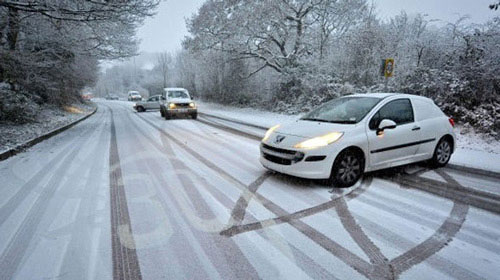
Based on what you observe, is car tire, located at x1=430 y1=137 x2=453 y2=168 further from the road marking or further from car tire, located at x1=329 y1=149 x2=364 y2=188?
car tire, located at x1=329 y1=149 x2=364 y2=188

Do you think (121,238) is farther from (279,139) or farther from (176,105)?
(176,105)

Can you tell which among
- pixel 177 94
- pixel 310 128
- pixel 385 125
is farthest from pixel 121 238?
pixel 177 94

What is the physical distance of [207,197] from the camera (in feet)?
13.3

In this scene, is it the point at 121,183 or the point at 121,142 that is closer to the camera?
the point at 121,183

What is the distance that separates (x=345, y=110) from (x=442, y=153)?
97.3 inches

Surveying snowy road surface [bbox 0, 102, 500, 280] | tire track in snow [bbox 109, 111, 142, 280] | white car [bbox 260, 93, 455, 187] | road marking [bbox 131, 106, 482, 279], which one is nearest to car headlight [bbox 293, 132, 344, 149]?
white car [bbox 260, 93, 455, 187]

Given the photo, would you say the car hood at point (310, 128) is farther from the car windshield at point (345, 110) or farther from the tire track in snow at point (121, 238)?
the tire track in snow at point (121, 238)

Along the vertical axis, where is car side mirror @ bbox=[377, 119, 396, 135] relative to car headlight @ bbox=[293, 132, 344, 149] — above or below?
above

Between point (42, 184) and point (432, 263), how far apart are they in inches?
226

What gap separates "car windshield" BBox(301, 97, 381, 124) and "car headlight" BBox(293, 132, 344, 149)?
22.5 inches

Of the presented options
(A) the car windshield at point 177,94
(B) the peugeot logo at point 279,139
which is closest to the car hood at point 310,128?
(B) the peugeot logo at point 279,139

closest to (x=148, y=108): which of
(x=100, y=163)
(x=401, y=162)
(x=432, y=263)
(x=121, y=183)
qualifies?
(x=100, y=163)

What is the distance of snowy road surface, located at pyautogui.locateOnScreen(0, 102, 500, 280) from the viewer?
2453 millimetres

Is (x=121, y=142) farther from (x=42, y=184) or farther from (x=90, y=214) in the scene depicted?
(x=90, y=214)
